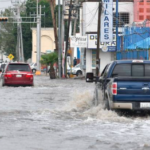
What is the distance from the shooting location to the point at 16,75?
37.2 metres

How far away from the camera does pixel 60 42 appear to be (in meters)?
60.7

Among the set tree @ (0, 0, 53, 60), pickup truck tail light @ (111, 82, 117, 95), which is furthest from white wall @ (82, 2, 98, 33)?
pickup truck tail light @ (111, 82, 117, 95)

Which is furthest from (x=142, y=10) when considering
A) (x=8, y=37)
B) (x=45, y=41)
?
(x=8, y=37)

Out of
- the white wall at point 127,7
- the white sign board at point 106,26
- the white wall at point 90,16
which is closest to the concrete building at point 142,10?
the white wall at point 127,7

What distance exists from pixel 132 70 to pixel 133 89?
139 cm

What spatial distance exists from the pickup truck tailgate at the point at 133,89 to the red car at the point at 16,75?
21251mm

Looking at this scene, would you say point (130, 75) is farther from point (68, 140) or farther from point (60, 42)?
point (60, 42)

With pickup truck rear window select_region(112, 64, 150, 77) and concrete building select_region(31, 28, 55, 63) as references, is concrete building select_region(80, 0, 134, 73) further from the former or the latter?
concrete building select_region(31, 28, 55, 63)

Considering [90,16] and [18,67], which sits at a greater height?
[90,16]

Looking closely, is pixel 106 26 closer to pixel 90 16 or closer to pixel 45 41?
pixel 90 16

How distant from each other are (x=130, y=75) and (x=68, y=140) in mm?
5685

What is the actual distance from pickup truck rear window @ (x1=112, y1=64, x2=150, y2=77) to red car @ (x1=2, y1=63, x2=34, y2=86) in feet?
65.4

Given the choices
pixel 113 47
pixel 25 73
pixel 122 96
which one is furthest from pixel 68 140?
pixel 113 47

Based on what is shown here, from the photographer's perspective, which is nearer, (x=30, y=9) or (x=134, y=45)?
(x=134, y=45)
